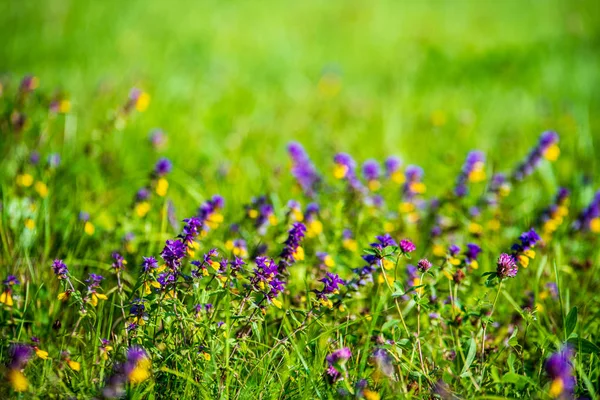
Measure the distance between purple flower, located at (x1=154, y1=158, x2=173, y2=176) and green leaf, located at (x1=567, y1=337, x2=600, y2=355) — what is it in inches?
66.0

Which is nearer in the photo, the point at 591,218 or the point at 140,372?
the point at 140,372

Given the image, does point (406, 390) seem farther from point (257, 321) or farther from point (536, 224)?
point (536, 224)

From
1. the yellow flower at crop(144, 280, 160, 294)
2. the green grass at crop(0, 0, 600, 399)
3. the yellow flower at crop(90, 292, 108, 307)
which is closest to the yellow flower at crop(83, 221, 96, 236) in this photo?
the green grass at crop(0, 0, 600, 399)

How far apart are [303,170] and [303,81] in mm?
2316

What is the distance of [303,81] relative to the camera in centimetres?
487

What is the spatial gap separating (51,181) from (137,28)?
3.40 meters

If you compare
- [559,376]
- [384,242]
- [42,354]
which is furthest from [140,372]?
[559,376]

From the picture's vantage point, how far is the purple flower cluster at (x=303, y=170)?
2.71 m

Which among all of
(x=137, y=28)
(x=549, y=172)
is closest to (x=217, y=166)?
(x=549, y=172)

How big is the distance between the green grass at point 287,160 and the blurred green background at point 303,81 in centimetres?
2

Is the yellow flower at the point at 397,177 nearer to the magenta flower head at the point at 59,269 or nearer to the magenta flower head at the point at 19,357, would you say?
the magenta flower head at the point at 59,269

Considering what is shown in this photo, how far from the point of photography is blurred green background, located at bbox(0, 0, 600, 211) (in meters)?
3.45

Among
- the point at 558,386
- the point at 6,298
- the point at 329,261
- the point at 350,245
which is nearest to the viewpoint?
the point at 558,386

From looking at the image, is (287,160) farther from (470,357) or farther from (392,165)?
(470,357)
